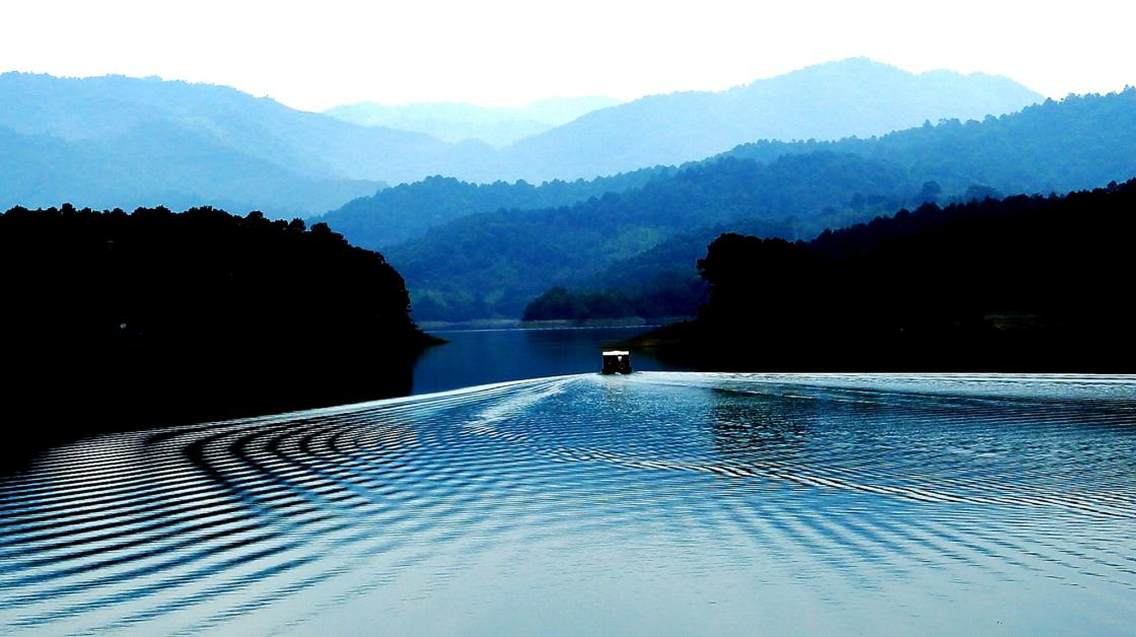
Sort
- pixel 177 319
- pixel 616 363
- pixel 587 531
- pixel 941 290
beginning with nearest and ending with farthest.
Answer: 1. pixel 587 531
2. pixel 616 363
3. pixel 177 319
4. pixel 941 290

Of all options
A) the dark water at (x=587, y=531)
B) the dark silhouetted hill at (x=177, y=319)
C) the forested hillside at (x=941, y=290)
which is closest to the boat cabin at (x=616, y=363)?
the dark silhouetted hill at (x=177, y=319)

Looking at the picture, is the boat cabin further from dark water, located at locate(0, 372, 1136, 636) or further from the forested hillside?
dark water, located at locate(0, 372, 1136, 636)

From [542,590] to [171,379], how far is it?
8935 centimetres

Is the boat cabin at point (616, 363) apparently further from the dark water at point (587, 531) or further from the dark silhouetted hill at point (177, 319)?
the dark water at point (587, 531)

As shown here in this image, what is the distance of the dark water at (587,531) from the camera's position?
709 inches

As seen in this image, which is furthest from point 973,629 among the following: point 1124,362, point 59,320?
point 59,320

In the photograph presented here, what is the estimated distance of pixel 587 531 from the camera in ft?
80.7

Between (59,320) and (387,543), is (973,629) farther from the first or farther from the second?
(59,320)

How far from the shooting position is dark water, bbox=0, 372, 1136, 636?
18.0 meters

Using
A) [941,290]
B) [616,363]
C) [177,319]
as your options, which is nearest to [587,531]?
[616,363]

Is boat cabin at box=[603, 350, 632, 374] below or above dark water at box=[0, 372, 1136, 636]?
above

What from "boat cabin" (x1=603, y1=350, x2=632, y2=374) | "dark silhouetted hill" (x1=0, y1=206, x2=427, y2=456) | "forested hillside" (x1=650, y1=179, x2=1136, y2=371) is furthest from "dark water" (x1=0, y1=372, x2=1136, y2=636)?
"forested hillside" (x1=650, y1=179, x2=1136, y2=371)

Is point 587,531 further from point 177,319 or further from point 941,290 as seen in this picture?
point 941,290

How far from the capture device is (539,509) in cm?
2745
